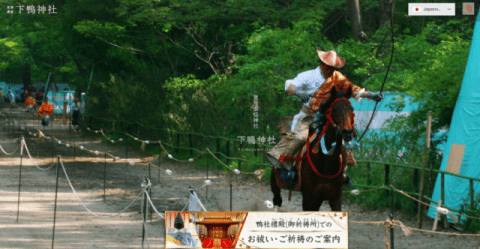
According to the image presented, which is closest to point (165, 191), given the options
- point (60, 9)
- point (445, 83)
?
point (445, 83)

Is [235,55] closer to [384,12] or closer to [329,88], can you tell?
[384,12]

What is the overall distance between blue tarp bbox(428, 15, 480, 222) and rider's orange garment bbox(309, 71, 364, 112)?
4768mm

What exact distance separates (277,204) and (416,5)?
11.7 m

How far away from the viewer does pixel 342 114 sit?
7660mm

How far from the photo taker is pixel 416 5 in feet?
65.6

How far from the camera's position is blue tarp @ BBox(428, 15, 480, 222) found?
11.9 meters

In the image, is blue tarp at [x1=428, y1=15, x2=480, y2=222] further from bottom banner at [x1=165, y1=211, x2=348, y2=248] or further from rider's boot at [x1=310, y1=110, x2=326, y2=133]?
bottom banner at [x1=165, y1=211, x2=348, y2=248]

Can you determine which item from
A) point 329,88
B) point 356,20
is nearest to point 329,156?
point 329,88

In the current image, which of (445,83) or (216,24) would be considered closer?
(445,83)

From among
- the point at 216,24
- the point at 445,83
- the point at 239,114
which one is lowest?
the point at 239,114

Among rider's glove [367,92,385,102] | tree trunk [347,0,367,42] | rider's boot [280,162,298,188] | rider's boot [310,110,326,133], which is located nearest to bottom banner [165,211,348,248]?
rider's boot [310,110,326,133]

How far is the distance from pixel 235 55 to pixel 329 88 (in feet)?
53.6

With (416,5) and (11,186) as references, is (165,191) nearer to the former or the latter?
(11,186)

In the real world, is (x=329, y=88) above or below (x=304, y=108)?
above
